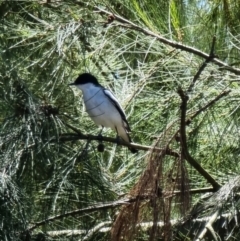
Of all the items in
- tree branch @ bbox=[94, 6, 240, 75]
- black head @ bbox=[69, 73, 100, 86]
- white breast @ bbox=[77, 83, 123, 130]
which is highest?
tree branch @ bbox=[94, 6, 240, 75]

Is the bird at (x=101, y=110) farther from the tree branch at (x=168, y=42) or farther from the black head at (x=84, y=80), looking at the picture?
the tree branch at (x=168, y=42)

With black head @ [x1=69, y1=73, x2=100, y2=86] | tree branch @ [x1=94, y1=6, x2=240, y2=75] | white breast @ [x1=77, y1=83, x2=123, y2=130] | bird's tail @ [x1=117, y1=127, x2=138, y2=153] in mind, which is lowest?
bird's tail @ [x1=117, y1=127, x2=138, y2=153]

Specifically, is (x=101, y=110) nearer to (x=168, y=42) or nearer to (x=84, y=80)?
(x=84, y=80)

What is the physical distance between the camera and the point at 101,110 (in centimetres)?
203

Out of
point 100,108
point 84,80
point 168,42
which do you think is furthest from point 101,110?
point 168,42

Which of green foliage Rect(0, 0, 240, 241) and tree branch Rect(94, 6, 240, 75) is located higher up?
tree branch Rect(94, 6, 240, 75)

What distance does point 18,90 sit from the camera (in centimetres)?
150

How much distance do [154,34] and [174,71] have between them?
80 mm

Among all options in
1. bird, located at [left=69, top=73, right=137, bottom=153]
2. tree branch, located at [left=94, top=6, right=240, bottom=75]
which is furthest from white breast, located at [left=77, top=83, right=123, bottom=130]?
tree branch, located at [left=94, top=6, right=240, bottom=75]

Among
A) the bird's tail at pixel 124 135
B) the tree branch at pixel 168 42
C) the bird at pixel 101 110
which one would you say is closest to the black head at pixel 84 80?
the bird at pixel 101 110

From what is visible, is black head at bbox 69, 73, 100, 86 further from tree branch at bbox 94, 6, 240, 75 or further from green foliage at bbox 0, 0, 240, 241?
tree branch at bbox 94, 6, 240, 75

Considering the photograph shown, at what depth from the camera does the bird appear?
5.82ft

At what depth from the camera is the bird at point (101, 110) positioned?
1774mm

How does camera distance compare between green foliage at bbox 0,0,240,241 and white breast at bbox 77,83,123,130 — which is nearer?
green foliage at bbox 0,0,240,241
